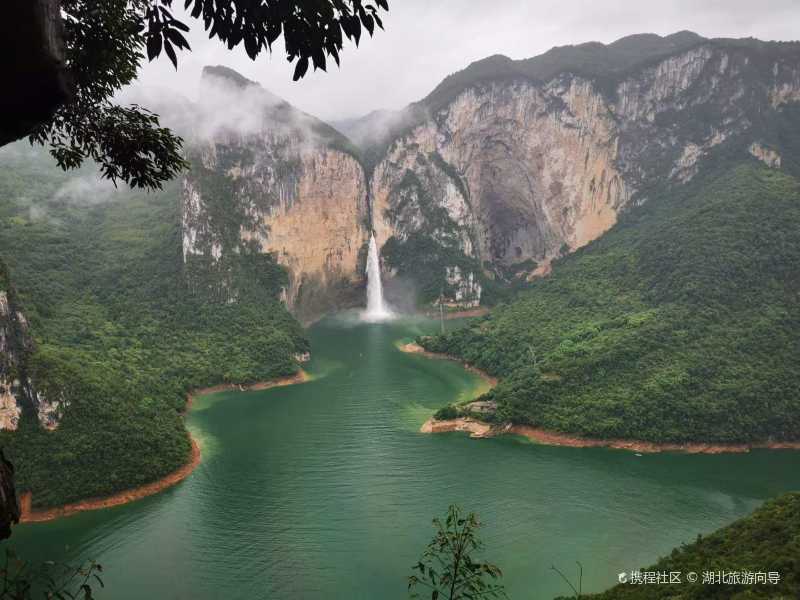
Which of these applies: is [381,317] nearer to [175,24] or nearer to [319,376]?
[319,376]

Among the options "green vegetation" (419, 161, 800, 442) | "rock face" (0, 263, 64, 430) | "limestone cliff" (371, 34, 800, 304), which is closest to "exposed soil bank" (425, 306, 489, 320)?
"limestone cliff" (371, 34, 800, 304)

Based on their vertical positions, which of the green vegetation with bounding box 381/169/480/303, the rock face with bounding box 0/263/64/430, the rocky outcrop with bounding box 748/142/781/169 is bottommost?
the rock face with bounding box 0/263/64/430

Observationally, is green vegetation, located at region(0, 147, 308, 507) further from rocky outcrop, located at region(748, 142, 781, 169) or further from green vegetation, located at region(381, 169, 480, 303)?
rocky outcrop, located at region(748, 142, 781, 169)

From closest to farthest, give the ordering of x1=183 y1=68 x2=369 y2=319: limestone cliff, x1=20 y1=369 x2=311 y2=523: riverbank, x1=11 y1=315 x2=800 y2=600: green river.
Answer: x1=11 y1=315 x2=800 y2=600: green river, x1=20 y1=369 x2=311 y2=523: riverbank, x1=183 y1=68 x2=369 y2=319: limestone cliff

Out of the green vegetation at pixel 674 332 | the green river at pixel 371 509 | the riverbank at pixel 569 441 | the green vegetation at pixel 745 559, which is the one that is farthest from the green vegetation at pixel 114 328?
the green vegetation at pixel 745 559

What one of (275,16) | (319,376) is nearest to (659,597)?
(275,16)

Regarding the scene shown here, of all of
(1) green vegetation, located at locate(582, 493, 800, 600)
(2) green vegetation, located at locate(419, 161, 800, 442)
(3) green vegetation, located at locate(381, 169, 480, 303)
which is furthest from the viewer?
(3) green vegetation, located at locate(381, 169, 480, 303)

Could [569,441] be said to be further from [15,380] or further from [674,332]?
[15,380]
